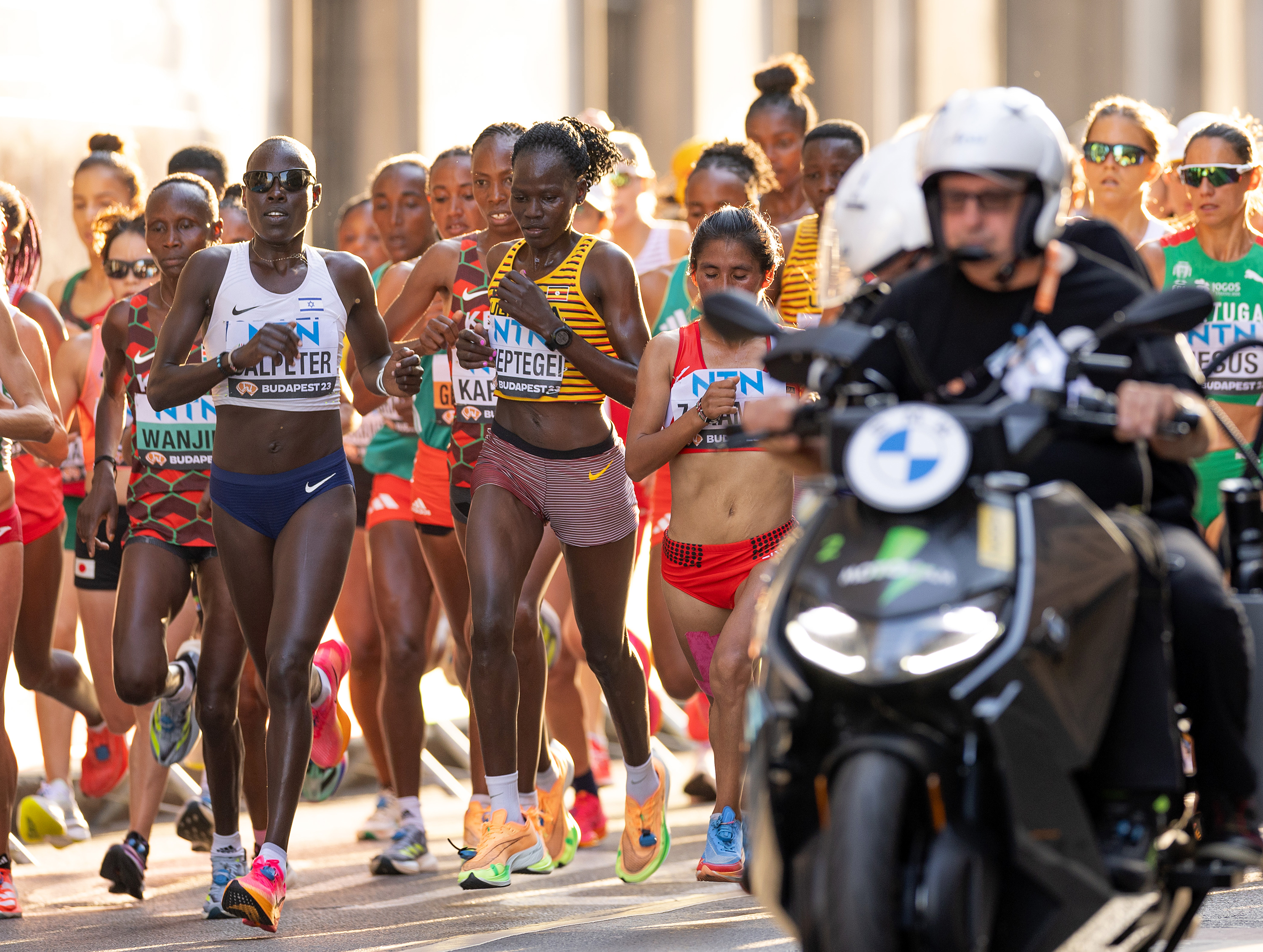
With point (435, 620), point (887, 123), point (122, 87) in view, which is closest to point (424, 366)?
point (435, 620)

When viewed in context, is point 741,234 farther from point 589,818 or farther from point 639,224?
point 639,224

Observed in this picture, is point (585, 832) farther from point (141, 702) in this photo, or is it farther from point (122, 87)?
point (122, 87)

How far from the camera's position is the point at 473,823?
7438 mm

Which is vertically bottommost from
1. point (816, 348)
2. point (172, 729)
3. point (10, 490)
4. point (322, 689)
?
point (172, 729)

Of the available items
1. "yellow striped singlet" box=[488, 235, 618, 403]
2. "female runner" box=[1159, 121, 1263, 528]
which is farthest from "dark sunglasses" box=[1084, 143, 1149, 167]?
"yellow striped singlet" box=[488, 235, 618, 403]

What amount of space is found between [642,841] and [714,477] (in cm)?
139

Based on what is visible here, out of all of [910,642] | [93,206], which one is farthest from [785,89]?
[910,642]

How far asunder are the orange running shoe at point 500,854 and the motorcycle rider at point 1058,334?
2809 mm

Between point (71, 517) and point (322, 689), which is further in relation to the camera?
point (71, 517)

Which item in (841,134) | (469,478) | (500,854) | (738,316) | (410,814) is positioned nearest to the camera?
(738,316)

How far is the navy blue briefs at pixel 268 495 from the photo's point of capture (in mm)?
6949

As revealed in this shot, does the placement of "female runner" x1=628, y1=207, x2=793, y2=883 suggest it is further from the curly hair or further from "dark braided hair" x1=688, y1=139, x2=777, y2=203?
the curly hair

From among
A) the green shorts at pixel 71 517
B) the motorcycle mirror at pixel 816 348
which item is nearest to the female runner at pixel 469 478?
the green shorts at pixel 71 517

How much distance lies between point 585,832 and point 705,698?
133 cm
